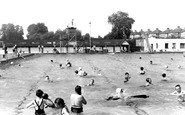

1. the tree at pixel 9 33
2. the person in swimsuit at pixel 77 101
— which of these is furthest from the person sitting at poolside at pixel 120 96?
the tree at pixel 9 33

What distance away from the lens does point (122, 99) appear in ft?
42.0

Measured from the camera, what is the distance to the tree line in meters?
95.0

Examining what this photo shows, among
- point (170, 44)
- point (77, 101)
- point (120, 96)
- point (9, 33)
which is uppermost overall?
point (9, 33)

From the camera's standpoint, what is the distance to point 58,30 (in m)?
128

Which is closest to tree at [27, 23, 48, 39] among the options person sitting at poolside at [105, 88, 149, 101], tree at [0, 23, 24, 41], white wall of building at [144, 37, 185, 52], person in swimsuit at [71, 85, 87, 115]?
tree at [0, 23, 24, 41]

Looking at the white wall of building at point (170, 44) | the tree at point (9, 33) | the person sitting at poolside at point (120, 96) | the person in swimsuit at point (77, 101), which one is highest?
the tree at point (9, 33)

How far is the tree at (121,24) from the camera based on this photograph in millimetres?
94500

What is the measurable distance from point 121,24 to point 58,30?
137 feet

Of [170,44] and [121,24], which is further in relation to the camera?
[121,24]

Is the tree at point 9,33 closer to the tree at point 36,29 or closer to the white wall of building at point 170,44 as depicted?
the tree at point 36,29

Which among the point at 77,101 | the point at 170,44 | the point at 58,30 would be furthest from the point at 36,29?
the point at 77,101

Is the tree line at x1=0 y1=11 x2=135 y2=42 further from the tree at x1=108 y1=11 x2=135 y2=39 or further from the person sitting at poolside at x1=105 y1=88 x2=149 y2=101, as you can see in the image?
the person sitting at poolside at x1=105 y1=88 x2=149 y2=101

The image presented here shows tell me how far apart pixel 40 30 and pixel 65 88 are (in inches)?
4337

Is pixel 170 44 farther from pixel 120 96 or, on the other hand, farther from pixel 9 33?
pixel 9 33
